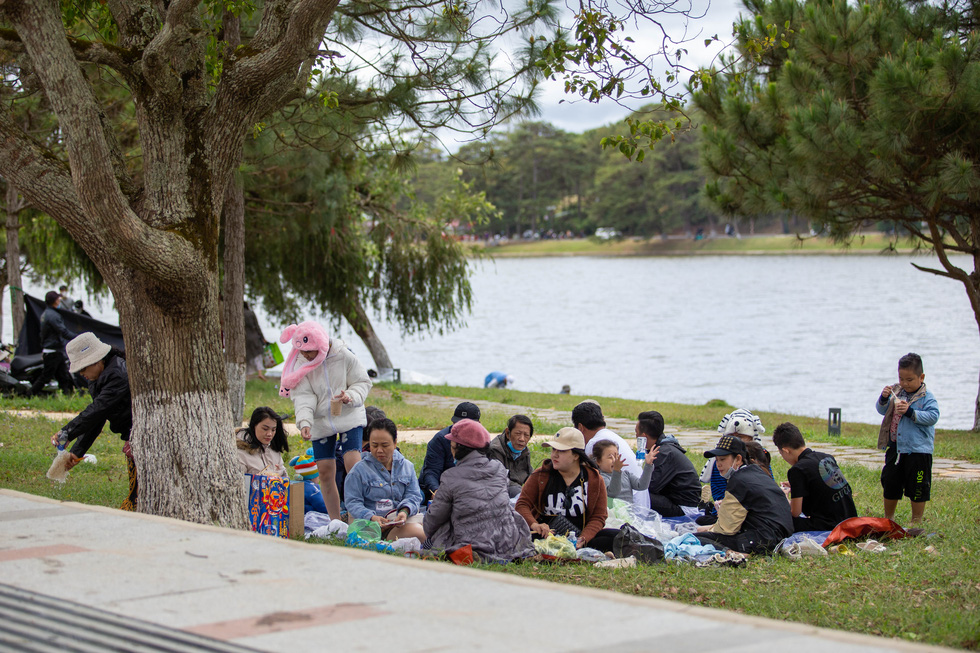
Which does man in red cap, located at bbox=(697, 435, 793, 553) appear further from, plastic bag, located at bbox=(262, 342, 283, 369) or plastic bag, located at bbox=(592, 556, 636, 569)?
plastic bag, located at bbox=(262, 342, 283, 369)

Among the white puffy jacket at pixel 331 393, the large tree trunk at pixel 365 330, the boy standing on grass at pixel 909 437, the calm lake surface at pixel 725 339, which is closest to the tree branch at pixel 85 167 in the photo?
the white puffy jacket at pixel 331 393

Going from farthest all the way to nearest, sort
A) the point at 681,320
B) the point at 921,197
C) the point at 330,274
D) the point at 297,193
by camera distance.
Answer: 1. the point at 681,320
2. the point at 330,274
3. the point at 297,193
4. the point at 921,197

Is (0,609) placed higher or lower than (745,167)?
lower

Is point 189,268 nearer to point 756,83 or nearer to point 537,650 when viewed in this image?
point 537,650

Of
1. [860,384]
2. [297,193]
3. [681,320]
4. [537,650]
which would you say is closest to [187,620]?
[537,650]

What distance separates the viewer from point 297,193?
16.6 m

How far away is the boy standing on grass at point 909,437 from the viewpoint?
672 cm

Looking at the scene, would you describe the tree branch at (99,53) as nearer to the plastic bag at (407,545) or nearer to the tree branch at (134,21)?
the tree branch at (134,21)

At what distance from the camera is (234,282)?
29.7ft

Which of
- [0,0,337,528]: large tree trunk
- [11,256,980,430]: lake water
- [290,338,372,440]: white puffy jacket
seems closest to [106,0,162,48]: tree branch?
[0,0,337,528]: large tree trunk

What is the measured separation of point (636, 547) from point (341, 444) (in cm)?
247

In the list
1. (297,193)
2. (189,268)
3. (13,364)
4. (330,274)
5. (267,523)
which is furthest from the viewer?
(330,274)

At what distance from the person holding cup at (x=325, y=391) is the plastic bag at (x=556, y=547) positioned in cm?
170

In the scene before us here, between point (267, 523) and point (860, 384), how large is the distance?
19.4 m
